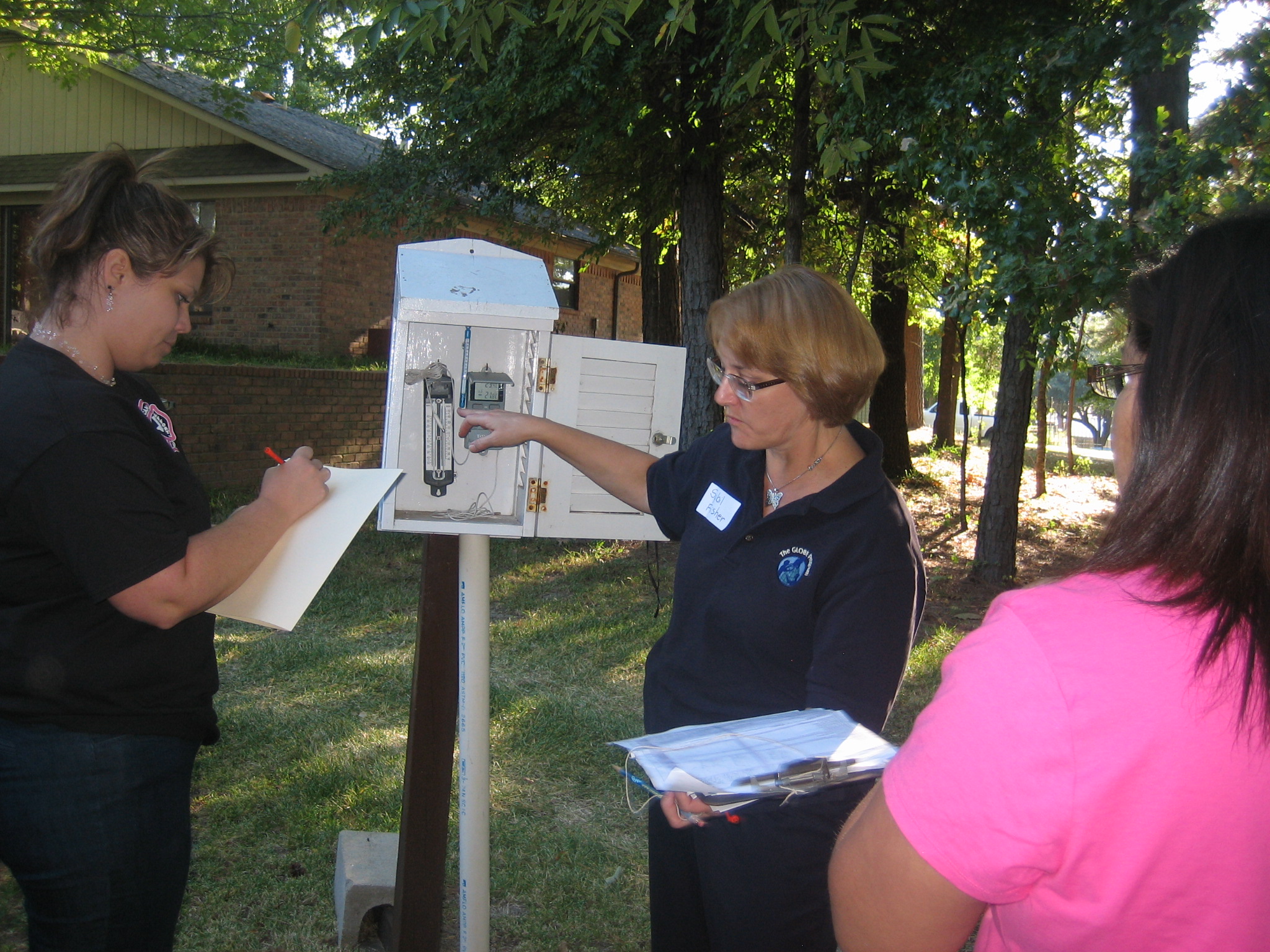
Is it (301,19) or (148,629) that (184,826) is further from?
(301,19)

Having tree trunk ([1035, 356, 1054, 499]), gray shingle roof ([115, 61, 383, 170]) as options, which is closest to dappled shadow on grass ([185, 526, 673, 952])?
tree trunk ([1035, 356, 1054, 499])

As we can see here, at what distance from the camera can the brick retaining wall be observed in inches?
327

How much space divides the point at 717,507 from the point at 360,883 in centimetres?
176

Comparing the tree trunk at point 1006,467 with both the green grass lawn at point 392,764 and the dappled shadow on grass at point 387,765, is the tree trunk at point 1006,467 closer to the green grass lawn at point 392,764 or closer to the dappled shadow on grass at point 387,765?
the green grass lawn at point 392,764

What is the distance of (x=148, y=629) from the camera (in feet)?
4.78

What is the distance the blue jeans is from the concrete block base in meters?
1.37

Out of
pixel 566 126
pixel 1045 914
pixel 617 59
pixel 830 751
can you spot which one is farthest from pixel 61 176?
→ pixel 566 126

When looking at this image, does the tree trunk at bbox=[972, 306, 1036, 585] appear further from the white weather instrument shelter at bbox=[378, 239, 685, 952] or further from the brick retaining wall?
the brick retaining wall

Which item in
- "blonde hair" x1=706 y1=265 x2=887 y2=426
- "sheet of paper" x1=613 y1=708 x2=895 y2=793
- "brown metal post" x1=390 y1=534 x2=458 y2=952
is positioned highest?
"blonde hair" x1=706 y1=265 x2=887 y2=426

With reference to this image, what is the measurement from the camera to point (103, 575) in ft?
4.28

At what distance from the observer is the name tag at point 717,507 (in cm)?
184

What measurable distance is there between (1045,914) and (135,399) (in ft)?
4.80

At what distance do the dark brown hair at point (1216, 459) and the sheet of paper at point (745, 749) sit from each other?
494 mm

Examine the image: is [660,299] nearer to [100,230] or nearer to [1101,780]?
[100,230]
